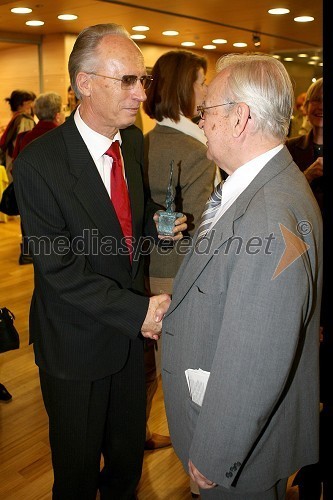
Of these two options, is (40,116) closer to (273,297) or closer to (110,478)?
(110,478)

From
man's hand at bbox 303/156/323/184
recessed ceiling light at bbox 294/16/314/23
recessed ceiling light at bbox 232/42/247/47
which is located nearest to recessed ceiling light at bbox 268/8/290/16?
recessed ceiling light at bbox 294/16/314/23

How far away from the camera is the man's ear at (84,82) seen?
1763 millimetres

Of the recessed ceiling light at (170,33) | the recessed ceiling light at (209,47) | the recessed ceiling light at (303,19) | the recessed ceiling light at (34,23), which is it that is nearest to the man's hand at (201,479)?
the recessed ceiling light at (303,19)

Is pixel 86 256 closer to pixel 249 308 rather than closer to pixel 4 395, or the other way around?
pixel 249 308

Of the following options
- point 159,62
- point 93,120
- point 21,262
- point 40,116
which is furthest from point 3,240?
point 93,120

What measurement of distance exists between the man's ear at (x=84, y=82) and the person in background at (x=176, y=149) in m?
0.74

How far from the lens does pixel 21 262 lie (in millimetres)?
6184

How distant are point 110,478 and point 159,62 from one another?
1939 millimetres

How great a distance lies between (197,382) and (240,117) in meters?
0.71

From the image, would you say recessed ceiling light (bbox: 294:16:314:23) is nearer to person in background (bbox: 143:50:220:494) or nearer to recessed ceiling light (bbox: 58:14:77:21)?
recessed ceiling light (bbox: 58:14:77:21)

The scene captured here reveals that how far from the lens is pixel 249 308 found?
117 cm

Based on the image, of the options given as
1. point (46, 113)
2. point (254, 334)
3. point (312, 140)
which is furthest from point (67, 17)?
point (254, 334)

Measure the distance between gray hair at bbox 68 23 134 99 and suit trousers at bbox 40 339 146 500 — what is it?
1023 millimetres

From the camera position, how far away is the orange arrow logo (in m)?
1.15
